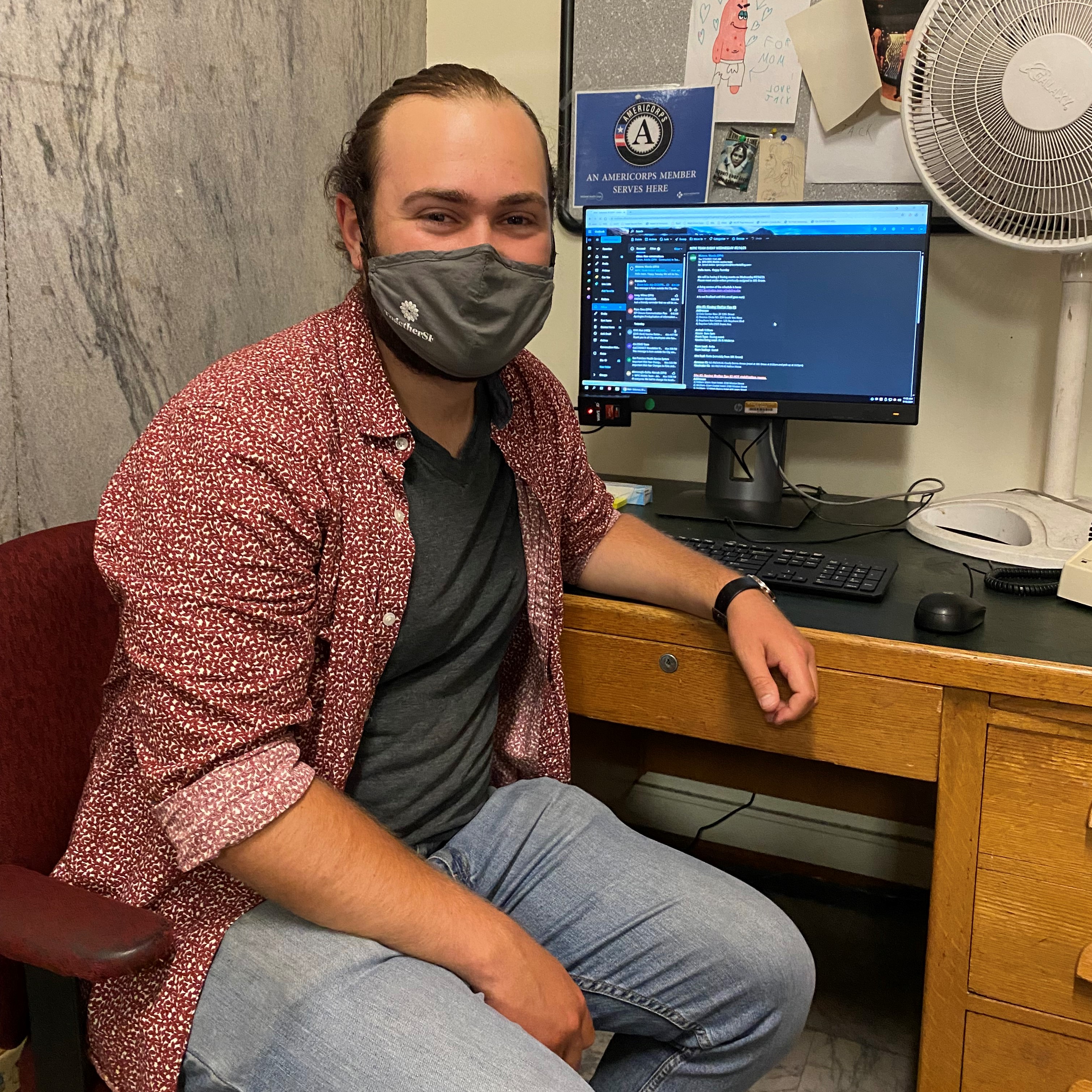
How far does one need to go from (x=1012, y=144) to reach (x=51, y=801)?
1326 millimetres

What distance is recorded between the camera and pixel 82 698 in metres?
0.95

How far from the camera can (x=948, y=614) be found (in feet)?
3.38

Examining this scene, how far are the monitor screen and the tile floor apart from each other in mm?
813

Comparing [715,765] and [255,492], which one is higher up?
[255,492]

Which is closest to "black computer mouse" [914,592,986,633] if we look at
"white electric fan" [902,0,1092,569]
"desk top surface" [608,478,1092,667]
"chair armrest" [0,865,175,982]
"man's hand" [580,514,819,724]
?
"desk top surface" [608,478,1092,667]

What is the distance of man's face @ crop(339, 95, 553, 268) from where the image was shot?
953 millimetres

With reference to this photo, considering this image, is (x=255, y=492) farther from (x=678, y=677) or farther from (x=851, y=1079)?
(x=851, y=1079)

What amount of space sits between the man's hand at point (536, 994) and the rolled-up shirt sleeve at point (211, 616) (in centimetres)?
23

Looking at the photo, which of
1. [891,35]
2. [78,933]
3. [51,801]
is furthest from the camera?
[891,35]

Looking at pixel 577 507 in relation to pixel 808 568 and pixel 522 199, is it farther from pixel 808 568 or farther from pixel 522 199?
pixel 522 199

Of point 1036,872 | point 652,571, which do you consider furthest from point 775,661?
point 1036,872

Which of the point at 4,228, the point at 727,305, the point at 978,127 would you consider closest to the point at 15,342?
the point at 4,228

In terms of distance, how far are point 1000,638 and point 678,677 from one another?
13.4 inches

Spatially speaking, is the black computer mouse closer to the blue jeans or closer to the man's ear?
the blue jeans
